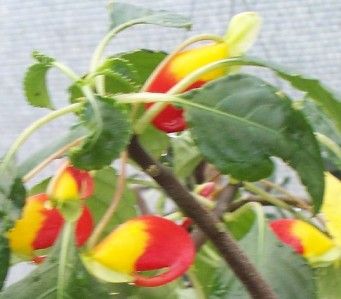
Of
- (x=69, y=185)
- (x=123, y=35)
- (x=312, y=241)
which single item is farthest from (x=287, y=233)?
(x=123, y=35)

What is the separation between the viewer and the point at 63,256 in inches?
12.4

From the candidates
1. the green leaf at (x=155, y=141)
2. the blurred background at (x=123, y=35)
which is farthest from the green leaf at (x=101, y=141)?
the blurred background at (x=123, y=35)

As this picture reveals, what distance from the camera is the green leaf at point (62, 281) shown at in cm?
31

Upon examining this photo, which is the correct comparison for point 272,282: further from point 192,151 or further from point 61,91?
point 61,91

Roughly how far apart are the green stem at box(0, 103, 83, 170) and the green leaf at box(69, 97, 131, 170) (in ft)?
0.07

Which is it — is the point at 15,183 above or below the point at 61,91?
above

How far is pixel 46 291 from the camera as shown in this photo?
317 mm

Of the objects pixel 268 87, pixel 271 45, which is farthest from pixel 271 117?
pixel 271 45

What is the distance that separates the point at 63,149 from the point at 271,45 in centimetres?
51

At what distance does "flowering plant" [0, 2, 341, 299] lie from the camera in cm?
29

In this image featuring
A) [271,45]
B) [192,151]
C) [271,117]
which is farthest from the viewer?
[271,45]

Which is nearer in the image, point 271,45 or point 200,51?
point 200,51

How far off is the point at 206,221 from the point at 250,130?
0.04m

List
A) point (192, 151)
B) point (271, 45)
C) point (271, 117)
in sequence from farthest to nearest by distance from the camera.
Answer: point (271, 45) → point (192, 151) → point (271, 117)
